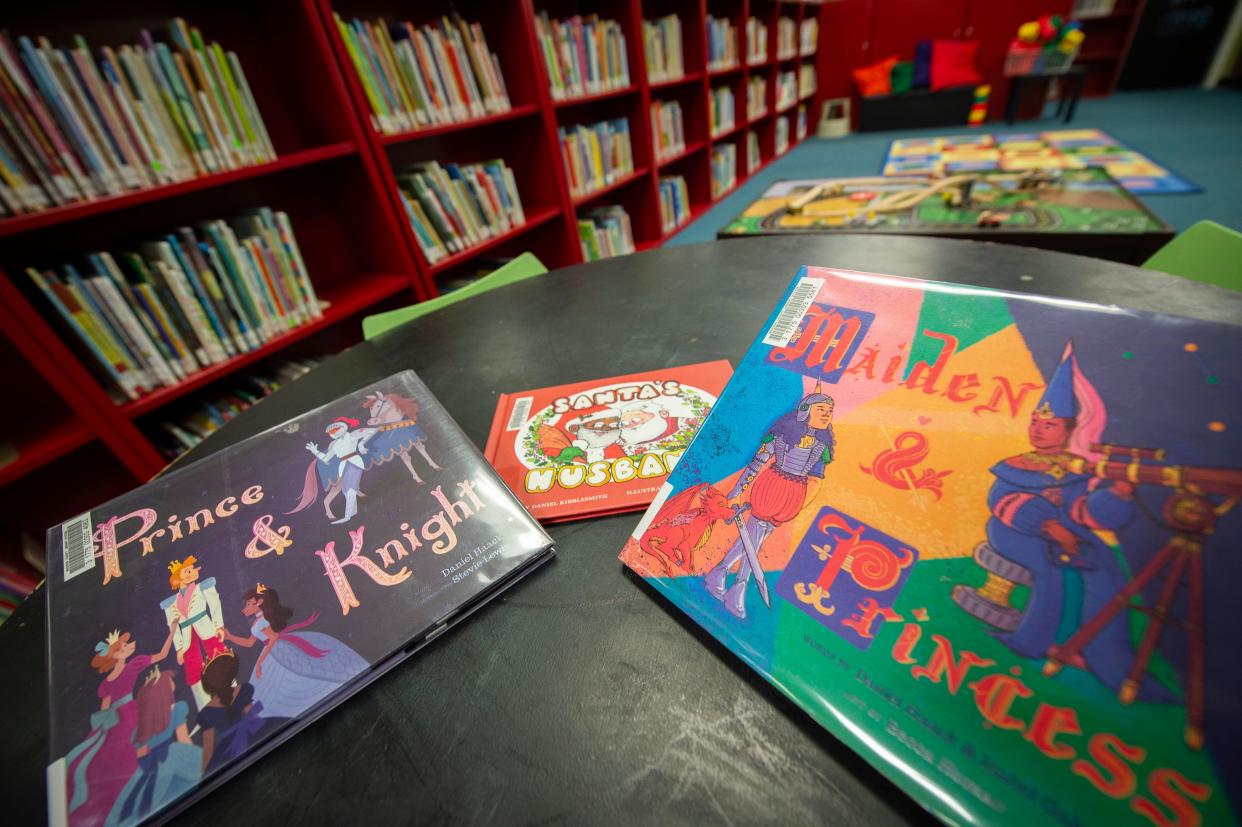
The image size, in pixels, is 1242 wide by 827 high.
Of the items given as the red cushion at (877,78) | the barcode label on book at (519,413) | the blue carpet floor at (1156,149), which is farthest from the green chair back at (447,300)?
the red cushion at (877,78)

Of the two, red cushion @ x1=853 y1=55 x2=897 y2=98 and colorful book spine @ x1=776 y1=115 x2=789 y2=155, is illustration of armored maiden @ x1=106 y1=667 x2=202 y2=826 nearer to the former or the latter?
colorful book spine @ x1=776 y1=115 x2=789 y2=155

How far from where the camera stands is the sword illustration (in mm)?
323

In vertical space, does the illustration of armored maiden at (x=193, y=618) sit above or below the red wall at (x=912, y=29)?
below

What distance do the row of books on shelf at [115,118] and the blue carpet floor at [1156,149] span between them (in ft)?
7.86

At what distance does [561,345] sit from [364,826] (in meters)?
0.58

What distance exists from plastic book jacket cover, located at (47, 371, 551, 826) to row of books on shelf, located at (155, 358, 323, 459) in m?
0.88

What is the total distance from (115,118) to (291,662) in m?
1.34

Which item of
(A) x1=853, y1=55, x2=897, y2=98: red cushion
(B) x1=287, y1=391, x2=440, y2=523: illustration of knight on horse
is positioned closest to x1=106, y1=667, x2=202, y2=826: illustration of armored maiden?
(B) x1=287, y1=391, x2=440, y2=523: illustration of knight on horse

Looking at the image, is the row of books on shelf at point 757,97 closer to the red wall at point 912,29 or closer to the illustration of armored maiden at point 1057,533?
the red wall at point 912,29

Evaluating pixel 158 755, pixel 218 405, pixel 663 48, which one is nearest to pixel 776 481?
pixel 158 755

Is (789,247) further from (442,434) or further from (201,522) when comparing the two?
(201,522)

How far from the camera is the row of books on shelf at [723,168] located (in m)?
3.74

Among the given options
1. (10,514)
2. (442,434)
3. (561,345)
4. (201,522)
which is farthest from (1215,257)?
(10,514)

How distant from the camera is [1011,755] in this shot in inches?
9.0
